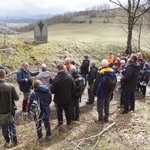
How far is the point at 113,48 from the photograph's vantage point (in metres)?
22.1

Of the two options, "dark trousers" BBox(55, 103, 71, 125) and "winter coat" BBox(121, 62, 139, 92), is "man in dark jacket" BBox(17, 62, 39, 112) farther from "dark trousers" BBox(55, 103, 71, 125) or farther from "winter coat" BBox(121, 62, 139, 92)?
"winter coat" BBox(121, 62, 139, 92)

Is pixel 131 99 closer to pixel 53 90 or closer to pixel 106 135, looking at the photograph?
pixel 106 135

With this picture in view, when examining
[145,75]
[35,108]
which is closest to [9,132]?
[35,108]

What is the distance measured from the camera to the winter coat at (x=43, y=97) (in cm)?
679

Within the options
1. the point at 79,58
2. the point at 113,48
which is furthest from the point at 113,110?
the point at 113,48

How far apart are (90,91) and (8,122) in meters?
4.42

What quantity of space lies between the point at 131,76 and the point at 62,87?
2384 millimetres

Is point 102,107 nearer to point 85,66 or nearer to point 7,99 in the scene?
point 7,99

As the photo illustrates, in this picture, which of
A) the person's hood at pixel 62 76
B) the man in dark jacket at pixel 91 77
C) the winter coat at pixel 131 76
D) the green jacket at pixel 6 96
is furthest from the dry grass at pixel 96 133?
the man in dark jacket at pixel 91 77

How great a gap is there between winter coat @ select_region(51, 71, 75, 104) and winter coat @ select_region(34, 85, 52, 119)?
385mm

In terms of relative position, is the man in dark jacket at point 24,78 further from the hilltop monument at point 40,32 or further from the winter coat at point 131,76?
the hilltop monument at point 40,32

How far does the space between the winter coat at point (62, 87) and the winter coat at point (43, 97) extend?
0.38 meters

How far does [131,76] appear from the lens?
838cm

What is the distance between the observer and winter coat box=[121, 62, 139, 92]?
27.2 feet
